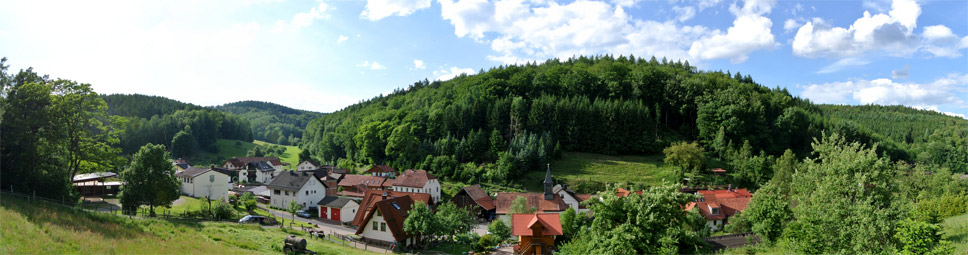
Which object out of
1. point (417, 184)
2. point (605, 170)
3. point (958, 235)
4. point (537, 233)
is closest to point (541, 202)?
point (537, 233)

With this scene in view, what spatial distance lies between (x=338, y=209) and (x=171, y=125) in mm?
87647

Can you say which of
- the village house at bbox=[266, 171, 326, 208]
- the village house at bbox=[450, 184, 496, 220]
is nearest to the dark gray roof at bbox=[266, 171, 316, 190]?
the village house at bbox=[266, 171, 326, 208]

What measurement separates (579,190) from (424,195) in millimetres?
20060

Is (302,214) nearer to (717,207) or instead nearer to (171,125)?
(717,207)

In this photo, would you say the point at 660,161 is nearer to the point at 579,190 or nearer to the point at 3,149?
the point at 579,190

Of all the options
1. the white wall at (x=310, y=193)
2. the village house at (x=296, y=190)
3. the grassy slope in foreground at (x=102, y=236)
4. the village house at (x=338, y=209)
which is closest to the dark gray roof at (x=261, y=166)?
the village house at (x=296, y=190)

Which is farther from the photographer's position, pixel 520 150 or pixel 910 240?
pixel 520 150

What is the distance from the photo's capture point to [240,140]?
12812 cm

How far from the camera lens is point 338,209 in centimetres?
4338

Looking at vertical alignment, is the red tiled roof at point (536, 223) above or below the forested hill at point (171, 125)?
below

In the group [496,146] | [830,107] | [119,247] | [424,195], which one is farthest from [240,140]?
[830,107]

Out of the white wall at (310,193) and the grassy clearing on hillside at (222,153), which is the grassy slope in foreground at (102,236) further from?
the grassy clearing on hillside at (222,153)

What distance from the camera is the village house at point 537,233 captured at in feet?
94.0

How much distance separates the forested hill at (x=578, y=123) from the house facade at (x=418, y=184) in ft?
19.9
